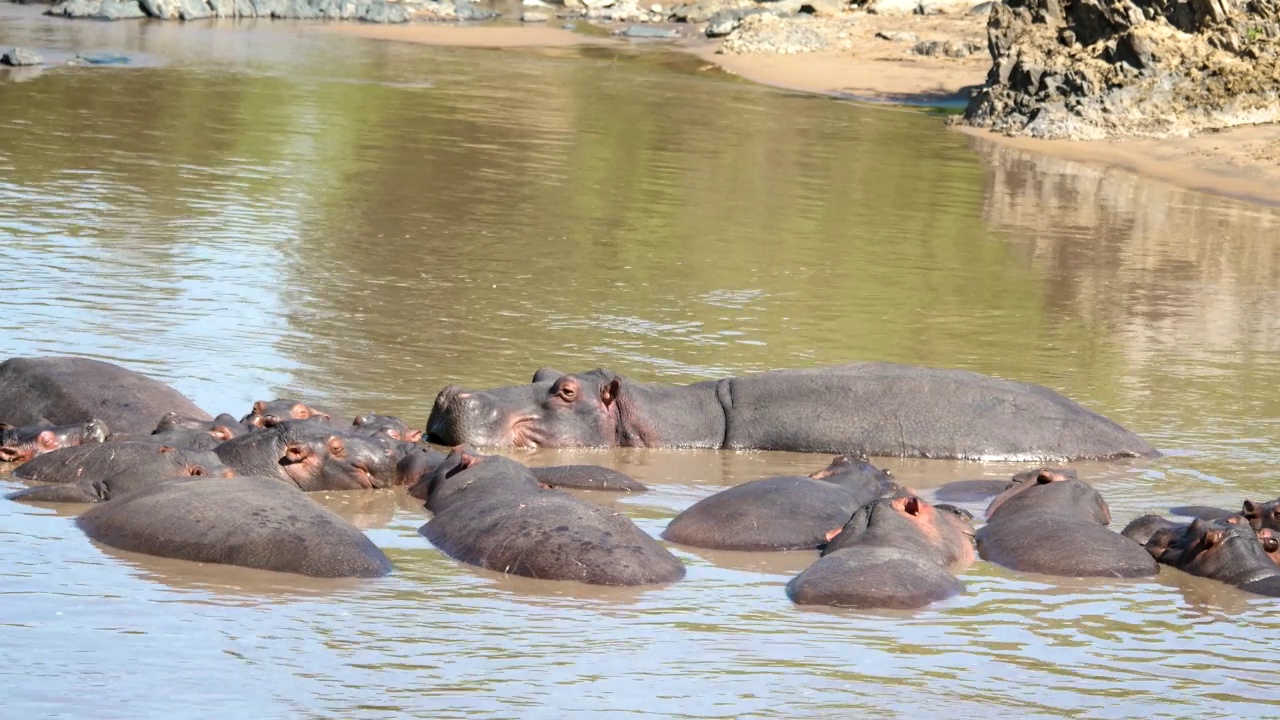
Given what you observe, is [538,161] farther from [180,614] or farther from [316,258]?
[180,614]

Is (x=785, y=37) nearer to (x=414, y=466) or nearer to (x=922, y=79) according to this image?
(x=922, y=79)

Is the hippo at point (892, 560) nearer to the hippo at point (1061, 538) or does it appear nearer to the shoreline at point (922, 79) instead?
the hippo at point (1061, 538)

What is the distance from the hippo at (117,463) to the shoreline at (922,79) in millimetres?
15558

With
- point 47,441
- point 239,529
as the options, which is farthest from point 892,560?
point 47,441

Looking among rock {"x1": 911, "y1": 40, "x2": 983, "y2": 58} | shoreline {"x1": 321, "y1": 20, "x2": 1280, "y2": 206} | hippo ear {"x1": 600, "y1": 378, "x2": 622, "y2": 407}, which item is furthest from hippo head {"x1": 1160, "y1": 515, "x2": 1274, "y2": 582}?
rock {"x1": 911, "y1": 40, "x2": 983, "y2": 58}

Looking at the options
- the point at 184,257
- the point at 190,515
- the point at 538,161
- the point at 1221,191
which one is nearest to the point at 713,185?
the point at 538,161

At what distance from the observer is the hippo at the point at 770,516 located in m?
7.19

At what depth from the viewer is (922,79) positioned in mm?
34375

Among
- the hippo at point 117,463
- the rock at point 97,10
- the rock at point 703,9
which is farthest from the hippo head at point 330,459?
the rock at point 703,9

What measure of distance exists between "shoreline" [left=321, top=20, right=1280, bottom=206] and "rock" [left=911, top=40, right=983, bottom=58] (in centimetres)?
18

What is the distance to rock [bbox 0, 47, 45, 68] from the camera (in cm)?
→ 2889

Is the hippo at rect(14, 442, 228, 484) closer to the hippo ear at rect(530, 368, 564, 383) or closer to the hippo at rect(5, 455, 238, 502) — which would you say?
the hippo at rect(5, 455, 238, 502)

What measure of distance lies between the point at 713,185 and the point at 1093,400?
9.55 metres

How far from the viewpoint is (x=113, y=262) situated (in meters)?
13.1
